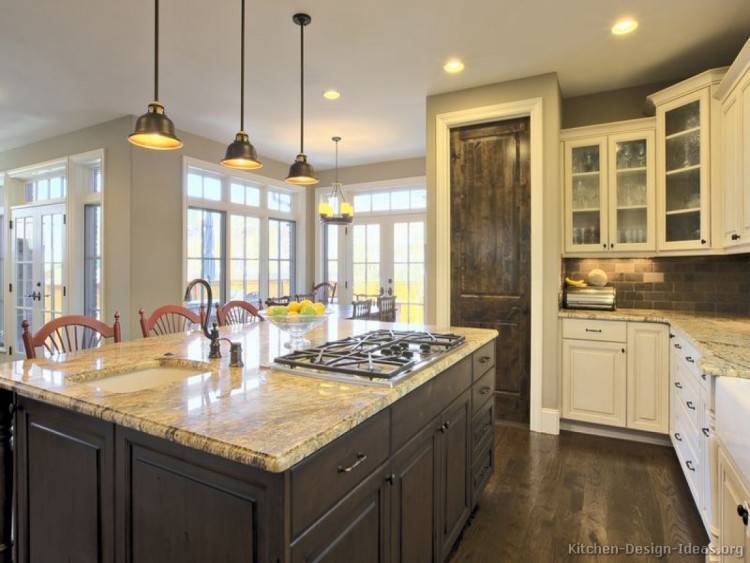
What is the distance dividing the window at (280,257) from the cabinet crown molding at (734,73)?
522 centimetres

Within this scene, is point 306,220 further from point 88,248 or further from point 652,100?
point 652,100

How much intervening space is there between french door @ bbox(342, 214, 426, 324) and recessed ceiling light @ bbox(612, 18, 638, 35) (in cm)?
349

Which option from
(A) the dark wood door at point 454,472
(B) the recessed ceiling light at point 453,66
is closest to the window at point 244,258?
(B) the recessed ceiling light at point 453,66

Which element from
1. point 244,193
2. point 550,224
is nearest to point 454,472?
point 550,224

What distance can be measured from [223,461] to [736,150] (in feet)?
10.5

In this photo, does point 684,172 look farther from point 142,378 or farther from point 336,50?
point 142,378

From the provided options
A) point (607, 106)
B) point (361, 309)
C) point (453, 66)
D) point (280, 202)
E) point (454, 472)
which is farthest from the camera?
point (280, 202)

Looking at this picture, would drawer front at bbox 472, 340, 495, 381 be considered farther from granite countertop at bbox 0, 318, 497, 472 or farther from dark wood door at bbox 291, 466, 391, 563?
dark wood door at bbox 291, 466, 391, 563

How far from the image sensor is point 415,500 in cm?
142

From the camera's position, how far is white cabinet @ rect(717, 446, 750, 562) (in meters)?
1.23

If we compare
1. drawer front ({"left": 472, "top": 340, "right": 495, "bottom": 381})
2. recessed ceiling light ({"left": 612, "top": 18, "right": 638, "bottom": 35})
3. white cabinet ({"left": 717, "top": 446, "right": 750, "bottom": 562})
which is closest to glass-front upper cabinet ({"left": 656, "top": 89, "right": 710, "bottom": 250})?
recessed ceiling light ({"left": 612, "top": 18, "right": 638, "bottom": 35})

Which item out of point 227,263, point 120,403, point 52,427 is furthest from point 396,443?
point 227,263

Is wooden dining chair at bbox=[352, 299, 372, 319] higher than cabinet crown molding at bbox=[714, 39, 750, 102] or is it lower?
lower

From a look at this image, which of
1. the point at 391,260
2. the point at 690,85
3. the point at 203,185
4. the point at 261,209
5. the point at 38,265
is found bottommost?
the point at 38,265
